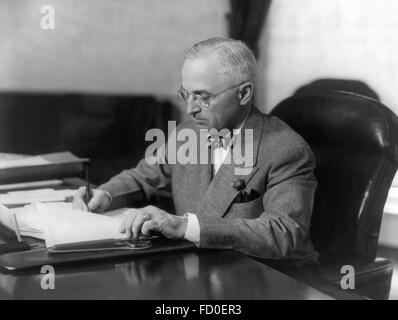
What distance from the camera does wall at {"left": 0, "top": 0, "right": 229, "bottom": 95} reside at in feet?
7.70

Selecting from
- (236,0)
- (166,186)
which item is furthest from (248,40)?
(166,186)

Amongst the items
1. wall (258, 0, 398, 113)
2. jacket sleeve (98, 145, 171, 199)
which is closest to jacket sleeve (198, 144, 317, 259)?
jacket sleeve (98, 145, 171, 199)

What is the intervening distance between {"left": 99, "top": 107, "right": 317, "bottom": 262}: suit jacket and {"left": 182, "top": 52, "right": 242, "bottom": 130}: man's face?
0.23ft

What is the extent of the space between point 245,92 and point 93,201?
549 millimetres

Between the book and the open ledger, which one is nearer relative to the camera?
the open ledger

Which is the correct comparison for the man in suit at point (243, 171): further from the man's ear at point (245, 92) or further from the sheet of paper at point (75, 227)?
the sheet of paper at point (75, 227)

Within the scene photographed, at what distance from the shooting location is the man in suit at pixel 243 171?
1.56 m

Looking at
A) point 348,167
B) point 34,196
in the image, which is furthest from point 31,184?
point 348,167

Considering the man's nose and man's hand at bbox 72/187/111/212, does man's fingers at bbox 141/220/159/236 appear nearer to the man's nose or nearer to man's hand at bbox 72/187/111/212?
man's hand at bbox 72/187/111/212

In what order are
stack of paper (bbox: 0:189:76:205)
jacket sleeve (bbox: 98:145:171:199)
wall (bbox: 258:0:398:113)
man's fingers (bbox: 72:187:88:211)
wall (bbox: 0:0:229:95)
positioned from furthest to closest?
wall (bbox: 0:0:229:95)
wall (bbox: 258:0:398:113)
jacket sleeve (bbox: 98:145:171:199)
stack of paper (bbox: 0:189:76:205)
man's fingers (bbox: 72:187:88:211)

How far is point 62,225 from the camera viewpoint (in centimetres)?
139

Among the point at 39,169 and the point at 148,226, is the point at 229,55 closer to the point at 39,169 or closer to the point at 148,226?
the point at 148,226
